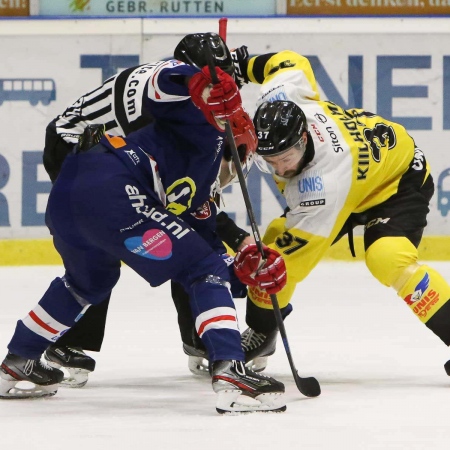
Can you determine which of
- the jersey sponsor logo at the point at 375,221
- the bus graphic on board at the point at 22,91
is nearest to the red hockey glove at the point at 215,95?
the jersey sponsor logo at the point at 375,221

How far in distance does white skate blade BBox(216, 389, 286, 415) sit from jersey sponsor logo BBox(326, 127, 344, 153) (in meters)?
0.81

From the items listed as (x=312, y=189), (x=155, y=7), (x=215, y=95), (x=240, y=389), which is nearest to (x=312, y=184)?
(x=312, y=189)

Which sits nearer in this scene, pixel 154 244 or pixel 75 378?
pixel 154 244

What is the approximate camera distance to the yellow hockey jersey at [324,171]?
3230mm

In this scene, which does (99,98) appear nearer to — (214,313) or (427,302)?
(214,313)

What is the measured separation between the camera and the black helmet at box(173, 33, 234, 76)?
10.1 ft

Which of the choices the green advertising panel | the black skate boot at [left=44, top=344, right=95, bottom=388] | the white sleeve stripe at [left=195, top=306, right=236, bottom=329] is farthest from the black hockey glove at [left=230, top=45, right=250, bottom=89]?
the green advertising panel

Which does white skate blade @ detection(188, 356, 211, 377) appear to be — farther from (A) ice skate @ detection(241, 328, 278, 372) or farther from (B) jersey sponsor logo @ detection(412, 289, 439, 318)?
(B) jersey sponsor logo @ detection(412, 289, 439, 318)

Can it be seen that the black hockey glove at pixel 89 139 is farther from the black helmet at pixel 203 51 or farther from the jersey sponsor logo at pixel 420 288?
the jersey sponsor logo at pixel 420 288

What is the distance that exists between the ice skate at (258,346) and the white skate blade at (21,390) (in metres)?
0.61

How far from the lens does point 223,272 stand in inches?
111

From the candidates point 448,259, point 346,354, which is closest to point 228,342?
point 346,354

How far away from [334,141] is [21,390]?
1.10 m

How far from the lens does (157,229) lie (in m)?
2.79
